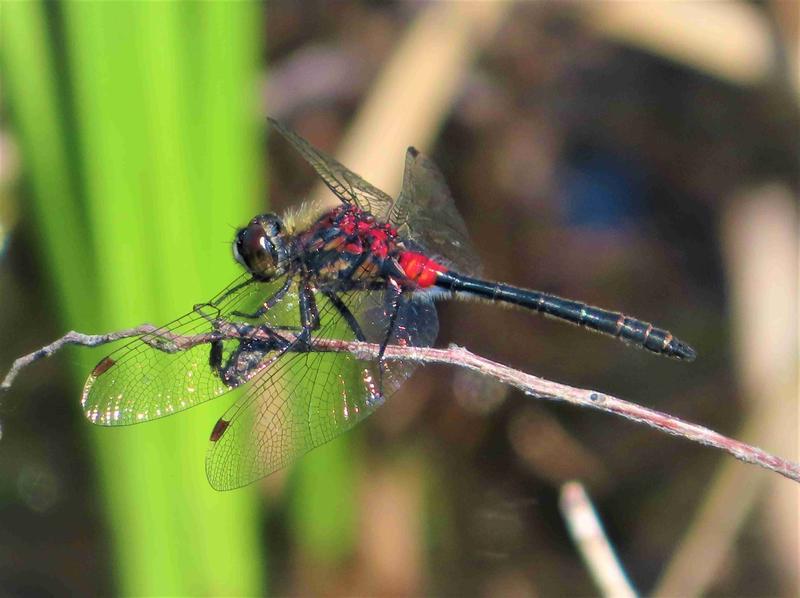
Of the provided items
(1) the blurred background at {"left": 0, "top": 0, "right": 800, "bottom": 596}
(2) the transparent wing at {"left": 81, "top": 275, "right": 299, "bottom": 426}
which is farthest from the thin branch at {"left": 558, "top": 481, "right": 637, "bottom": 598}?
(1) the blurred background at {"left": 0, "top": 0, "right": 800, "bottom": 596}

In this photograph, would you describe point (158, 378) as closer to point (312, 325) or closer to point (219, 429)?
point (219, 429)

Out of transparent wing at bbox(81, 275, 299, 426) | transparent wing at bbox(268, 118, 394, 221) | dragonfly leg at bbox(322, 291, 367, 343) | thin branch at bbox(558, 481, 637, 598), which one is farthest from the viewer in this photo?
transparent wing at bbox(268, 118, 394, 221)

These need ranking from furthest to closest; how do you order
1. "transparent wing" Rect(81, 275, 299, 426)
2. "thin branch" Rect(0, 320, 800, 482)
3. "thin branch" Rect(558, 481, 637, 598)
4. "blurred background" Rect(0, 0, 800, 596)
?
1. "blurred background" Rect(0, 0, 800, 596)
2. "thin branch" Rect(558, 481, 637, 598)
3. "transparent wing" Rect(81, 275, 299, 426)
4. "thin branch" Rect(0, 320, 800, 482)

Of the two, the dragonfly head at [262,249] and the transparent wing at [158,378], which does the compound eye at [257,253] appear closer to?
the dragonfly head at [262,249]

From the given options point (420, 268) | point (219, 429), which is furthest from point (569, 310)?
point (219, 429)

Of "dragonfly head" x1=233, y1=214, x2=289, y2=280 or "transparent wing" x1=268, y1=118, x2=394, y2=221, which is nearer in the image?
"dragonfly head" x1=233, y1=214, x2=289, y2=280

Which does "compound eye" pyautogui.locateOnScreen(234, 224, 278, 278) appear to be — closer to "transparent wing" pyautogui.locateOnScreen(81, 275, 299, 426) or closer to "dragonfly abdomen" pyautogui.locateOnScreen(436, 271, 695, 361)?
"transparent wing" pyautogui.locateOnScreen(81, 275, 299, 426)

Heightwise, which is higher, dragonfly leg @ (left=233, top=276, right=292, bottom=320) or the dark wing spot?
dragonfly leg @ (left=233, top=276, right=292, bottom=320)

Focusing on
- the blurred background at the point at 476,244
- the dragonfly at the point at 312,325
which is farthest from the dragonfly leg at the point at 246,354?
the blurred background at the point at 476,244
